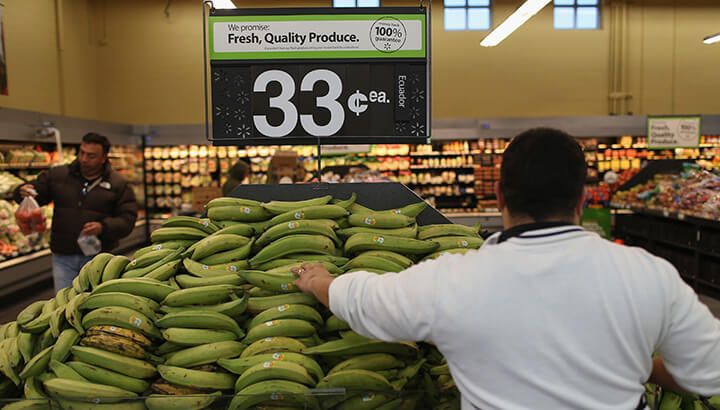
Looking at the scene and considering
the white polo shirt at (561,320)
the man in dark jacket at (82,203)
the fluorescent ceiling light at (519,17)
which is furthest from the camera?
the fluorescent ceiling light at (519,17)

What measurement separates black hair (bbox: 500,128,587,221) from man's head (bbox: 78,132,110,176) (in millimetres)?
3594

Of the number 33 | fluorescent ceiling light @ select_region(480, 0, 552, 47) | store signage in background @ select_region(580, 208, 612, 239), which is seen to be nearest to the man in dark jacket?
the number 33

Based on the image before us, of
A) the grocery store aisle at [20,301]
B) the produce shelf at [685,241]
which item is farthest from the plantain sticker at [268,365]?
the produce shelf at [685,241]

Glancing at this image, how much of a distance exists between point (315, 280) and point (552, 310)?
0.67m

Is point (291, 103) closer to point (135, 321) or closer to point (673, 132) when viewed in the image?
point (135, 321)

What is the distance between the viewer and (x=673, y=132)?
10000mm

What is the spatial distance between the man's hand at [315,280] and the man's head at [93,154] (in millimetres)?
2985

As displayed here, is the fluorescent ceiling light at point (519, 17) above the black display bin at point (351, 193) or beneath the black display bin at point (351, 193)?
above

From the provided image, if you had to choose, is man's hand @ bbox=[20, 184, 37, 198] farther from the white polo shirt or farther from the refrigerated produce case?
the refrigerated produce case

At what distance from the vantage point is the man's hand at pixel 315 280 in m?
1.53

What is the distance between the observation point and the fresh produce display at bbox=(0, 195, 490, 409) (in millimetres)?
1535

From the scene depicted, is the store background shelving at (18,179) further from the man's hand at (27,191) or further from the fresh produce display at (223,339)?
the fresh produce display at (223,339)

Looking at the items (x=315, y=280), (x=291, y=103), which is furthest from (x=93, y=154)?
(x=315, y=280)

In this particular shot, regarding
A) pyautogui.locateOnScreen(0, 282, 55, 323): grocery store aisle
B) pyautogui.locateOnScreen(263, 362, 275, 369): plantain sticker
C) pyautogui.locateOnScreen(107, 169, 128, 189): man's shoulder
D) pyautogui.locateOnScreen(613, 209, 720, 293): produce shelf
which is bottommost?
pyautogui.locateOnScreen(0, 282, 55, 323): grocery store aisle
